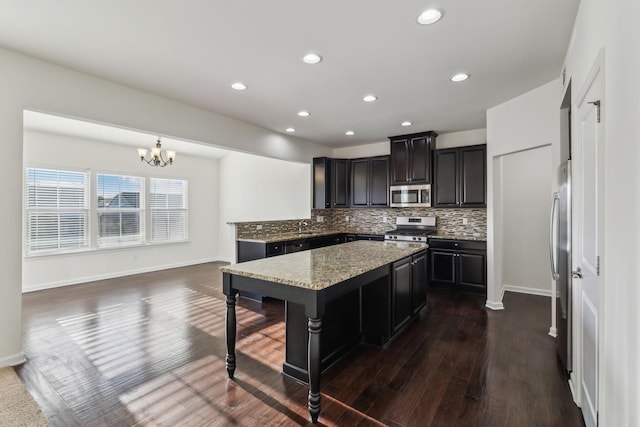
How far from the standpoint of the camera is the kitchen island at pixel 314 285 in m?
1.98

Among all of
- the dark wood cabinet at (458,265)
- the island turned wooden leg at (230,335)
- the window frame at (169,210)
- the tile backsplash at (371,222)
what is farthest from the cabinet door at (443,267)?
the window frame at (169,210)

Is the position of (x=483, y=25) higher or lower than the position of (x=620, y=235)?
higher

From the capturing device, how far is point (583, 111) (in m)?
1.98

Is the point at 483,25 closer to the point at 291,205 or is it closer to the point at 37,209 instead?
the point at 291,205

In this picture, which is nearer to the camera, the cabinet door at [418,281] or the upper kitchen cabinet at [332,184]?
the cabinet door at [418,281]

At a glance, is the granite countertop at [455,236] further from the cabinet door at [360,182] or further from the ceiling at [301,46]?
the ceiling at [301,46]

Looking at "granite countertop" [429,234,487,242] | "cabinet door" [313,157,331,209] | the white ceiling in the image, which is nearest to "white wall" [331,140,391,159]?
"cabinet door" [313,157,331,209]

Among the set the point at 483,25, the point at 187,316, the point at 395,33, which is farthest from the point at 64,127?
the point at 483,25

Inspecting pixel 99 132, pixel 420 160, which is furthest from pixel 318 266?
pixel 99 132

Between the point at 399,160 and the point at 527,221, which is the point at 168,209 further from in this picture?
the point at 527,221

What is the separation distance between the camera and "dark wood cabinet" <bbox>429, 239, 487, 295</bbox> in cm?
466

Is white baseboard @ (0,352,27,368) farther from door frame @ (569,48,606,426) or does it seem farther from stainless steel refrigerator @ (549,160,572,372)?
stainless steel refrigerator @ (549,160,572,372)

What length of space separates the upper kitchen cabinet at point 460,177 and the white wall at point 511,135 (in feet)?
2.14

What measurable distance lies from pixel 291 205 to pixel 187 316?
11.5 ft
